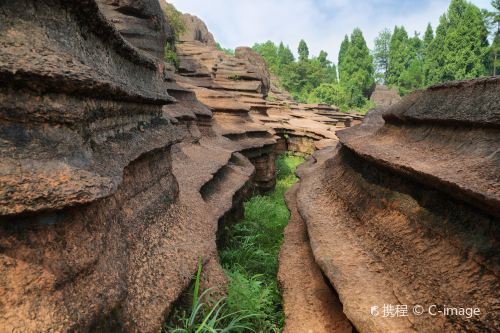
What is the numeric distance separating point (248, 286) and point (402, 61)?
2056 inches

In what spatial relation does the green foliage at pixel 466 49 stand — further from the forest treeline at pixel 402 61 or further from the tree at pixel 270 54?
the tree at pixel 270 54

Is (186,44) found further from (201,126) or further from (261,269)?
(261,269)

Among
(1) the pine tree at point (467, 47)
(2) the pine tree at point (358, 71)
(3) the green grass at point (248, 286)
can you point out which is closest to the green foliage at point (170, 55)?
(3) the green grass at point (248, 286)

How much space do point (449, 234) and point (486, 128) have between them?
71 centimetres

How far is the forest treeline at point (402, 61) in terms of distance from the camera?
3073 centimetres

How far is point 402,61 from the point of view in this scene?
4788 centimetres

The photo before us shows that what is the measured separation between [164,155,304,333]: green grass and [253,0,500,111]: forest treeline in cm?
2796

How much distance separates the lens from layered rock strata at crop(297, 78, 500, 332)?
149cm

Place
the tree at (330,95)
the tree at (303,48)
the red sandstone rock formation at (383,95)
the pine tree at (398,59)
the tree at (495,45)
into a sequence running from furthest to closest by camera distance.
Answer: the tree at (303,48) → the pine tree at (398,59) → the tree at (330,95) → the red sandstone rock formation at (383,95) → the tree at (495,45)

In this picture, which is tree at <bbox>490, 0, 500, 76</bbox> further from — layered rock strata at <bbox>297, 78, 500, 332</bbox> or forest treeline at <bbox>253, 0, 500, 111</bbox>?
layered rock strata at <bbox>297, 78, 500, 332</bbox>

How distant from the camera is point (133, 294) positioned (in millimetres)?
1744

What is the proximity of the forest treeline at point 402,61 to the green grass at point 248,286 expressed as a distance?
27956 mm

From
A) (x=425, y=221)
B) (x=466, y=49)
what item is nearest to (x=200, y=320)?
(x=425, y=221)

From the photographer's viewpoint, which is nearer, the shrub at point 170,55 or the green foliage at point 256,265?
the green foliage at point 256,265
